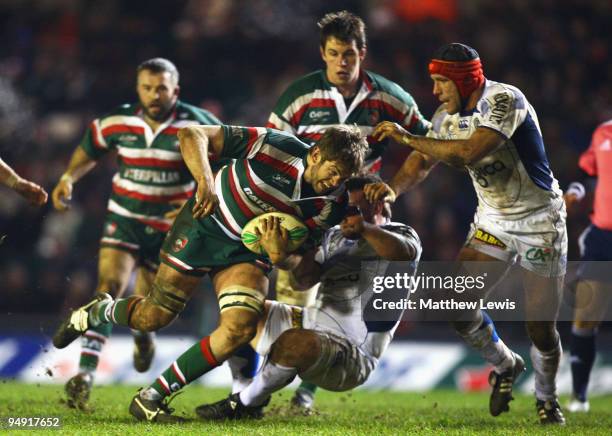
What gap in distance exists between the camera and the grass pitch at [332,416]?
5.71m

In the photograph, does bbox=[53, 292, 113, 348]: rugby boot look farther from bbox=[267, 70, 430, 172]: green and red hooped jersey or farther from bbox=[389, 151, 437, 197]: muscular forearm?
bbox=[389, 151, 437, 197]: muscular forearm

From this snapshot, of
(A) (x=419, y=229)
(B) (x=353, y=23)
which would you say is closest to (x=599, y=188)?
(B) (x=353, y=23)

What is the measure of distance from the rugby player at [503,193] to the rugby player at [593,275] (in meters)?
1.29

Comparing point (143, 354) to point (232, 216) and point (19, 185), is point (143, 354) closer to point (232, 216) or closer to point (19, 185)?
point (19, 185)

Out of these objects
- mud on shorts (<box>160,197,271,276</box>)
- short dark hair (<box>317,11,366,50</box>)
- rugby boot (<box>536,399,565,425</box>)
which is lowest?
rugby boot (<box>536,399,565,425</box>)

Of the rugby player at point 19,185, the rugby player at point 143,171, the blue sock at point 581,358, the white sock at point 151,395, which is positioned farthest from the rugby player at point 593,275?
the rugby player at point 19,185

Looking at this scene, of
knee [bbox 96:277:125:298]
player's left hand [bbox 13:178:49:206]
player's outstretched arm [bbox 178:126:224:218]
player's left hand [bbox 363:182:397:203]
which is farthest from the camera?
knee [bbox 96:277:125:298]

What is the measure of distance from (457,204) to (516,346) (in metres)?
2.10

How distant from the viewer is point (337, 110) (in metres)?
7.25

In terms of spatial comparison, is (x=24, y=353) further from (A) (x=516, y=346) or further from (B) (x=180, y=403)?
(A) (x=516, y=346)

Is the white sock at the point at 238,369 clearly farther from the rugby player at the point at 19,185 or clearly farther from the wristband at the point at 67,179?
the wristband at the point at 67,179

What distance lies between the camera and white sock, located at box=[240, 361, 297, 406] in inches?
231

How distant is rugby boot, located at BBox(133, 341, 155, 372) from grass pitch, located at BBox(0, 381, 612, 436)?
289mm

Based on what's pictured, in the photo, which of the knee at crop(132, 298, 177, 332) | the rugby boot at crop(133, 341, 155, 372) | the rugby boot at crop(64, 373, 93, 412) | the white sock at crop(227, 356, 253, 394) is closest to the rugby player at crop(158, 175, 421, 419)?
the white sock at crop(227, 356, 253, 394)
